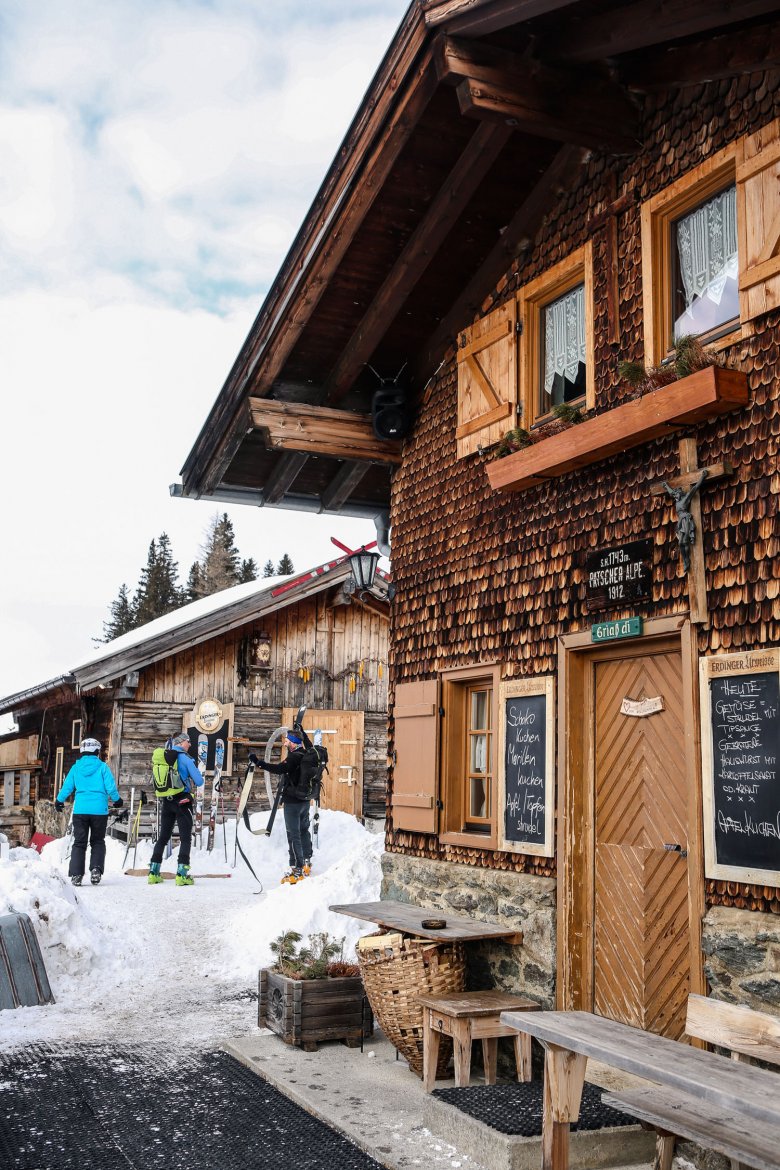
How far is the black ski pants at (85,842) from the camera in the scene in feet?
43.7

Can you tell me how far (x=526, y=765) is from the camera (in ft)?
22.9

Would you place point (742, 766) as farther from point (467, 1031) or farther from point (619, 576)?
point (467, 1031)

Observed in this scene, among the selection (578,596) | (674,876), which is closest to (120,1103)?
(674,876)

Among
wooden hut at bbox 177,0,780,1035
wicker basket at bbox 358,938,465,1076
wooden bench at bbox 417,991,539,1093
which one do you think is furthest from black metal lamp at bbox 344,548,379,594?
wooden bench at bbox 417,991,539,1093

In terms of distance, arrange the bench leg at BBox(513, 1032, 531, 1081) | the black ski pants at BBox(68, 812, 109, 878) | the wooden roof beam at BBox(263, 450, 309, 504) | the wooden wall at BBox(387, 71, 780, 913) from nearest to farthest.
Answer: the wooden wall at BBox(387, 71, 780, 913) → the bench leg at BBox(513, 1032, 531, 1081) → the wooden roof beam at BBox(263, 450, 309, 504) → the black ski pants at BBox(68, 812, 109, 878)

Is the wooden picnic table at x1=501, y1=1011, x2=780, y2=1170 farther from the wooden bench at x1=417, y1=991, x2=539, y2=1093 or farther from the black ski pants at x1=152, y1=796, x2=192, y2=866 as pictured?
the black ski pants at x1=152, y1=796, x2=192, y2=866

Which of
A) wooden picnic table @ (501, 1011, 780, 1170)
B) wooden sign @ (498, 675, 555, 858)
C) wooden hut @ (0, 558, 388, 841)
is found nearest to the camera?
wooden picnic table @ (501, 1011, 780, 1170)

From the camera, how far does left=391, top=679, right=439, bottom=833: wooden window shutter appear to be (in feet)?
26.5

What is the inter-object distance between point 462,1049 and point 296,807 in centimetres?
740

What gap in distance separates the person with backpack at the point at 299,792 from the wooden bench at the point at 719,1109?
8.27m

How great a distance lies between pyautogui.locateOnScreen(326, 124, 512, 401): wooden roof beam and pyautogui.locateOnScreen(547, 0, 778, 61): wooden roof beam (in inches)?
22.9

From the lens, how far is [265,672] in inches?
773

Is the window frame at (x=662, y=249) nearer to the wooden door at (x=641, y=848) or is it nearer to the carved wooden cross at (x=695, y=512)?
the carved wooden cross at (x=695, y=512)

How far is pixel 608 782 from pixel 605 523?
4.97 ft
